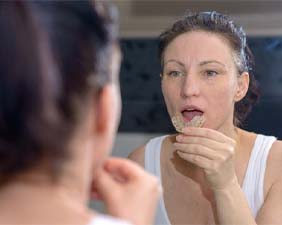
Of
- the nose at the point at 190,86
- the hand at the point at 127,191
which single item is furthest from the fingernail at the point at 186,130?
the hand at the point at 127,191

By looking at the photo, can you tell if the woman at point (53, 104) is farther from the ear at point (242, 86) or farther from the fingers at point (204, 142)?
the ear at point (242, 86)

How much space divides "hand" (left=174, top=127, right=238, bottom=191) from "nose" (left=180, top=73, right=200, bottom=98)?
0.11m

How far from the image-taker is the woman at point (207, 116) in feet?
4.64

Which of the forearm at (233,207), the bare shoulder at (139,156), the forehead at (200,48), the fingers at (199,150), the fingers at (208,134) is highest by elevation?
the forehead at (200,48)

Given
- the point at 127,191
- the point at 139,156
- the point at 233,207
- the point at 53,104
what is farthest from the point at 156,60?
the point at 53,104

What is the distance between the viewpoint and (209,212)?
1.48 metres

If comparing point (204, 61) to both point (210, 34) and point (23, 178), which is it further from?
point (23, 178)

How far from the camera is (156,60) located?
271 cm

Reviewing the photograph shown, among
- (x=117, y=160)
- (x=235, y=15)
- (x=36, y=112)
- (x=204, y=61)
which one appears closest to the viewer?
(x=36, y=112)

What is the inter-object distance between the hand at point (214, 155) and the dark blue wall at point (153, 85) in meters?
1.33

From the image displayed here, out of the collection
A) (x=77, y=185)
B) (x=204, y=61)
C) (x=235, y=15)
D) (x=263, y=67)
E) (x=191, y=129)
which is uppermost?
(x=235, y=15)

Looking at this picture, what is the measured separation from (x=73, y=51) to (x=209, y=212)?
38.6 inches

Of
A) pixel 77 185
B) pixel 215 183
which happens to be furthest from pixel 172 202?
pixel 77 185

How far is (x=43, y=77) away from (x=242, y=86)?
1.02 metres
